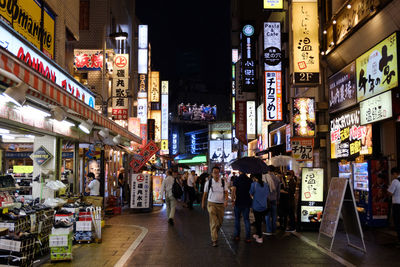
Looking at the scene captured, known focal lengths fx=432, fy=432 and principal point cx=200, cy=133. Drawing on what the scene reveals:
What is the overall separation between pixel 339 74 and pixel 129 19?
86.2ft

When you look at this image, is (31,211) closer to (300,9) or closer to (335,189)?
(335,189)

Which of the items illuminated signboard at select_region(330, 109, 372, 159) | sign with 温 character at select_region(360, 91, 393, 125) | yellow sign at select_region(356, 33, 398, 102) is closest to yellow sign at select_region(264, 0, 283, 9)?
illuminated signboard at select_region(330, 109, 372, 159)

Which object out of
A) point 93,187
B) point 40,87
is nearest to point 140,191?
point 93,187

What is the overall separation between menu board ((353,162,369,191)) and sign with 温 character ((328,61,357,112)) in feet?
7.63

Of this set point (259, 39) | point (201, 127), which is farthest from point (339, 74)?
point (201, 127)

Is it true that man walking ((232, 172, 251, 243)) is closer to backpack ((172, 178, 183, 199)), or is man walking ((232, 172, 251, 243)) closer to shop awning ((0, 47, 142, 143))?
shop awning ((0, 47, 142, 143))

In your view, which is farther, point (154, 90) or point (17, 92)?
point (154, 90)

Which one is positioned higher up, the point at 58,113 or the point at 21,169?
the point at 58,113

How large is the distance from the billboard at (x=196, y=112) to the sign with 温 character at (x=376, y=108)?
261 feet

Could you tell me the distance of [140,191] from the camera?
19.2m

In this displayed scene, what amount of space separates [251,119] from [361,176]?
2220 cm

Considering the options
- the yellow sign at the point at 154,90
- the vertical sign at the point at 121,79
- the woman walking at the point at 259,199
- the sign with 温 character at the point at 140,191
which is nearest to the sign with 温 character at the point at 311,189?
the woman walking at the point at 259,199

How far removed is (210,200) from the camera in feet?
35.3

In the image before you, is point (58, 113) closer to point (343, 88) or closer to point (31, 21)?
point (31, 21)
